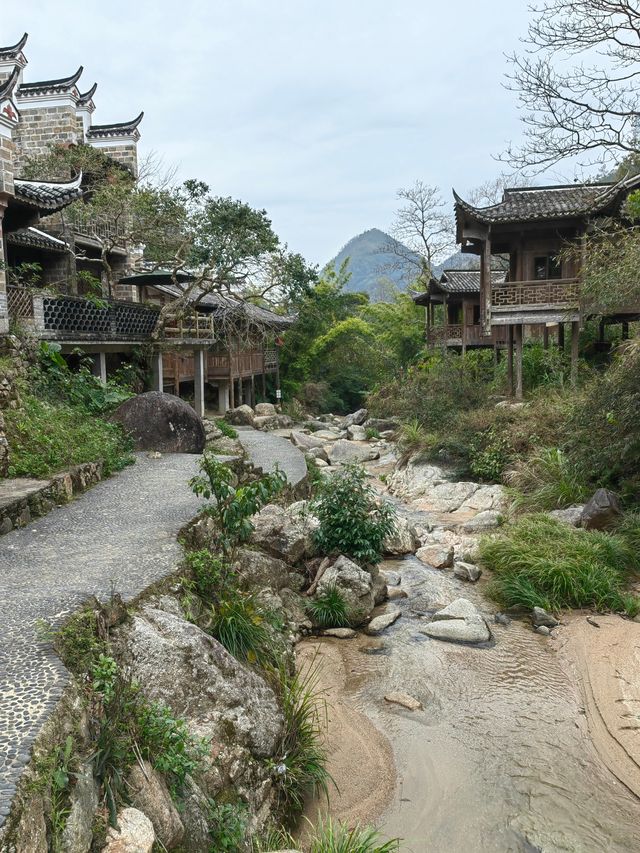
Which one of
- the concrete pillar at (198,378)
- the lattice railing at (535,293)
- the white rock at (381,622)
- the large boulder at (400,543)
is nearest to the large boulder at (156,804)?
the white rock at (381,622)

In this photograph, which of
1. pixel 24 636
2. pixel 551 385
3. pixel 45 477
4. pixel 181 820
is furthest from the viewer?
pixel 551 385

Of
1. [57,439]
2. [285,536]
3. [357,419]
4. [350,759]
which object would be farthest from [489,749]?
[357,419]

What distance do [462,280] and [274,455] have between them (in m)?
16.7

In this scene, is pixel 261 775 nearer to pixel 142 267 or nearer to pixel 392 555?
pixel 392 555

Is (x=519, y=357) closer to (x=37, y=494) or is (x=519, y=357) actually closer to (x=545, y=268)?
(x=545, y=268)

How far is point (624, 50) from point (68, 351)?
13880mm

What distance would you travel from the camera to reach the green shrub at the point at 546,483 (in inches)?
476

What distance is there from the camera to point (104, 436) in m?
11.8

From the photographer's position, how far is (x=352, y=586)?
8930mm

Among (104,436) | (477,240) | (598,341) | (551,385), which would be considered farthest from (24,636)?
(598,341)

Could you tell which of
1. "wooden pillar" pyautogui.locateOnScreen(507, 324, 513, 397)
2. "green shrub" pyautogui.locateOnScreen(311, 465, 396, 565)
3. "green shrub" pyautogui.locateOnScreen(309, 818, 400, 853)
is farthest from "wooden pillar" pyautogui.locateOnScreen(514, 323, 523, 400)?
"green shrub" pyautogui.locateOnScreen(309, 818, 400, 853)

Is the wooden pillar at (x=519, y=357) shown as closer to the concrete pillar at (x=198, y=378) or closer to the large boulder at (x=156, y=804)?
the concrete pillar at (x=198, y=378)

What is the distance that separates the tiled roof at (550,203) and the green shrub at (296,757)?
15202 mm

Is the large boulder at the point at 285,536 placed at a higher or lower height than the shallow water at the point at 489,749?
higher
